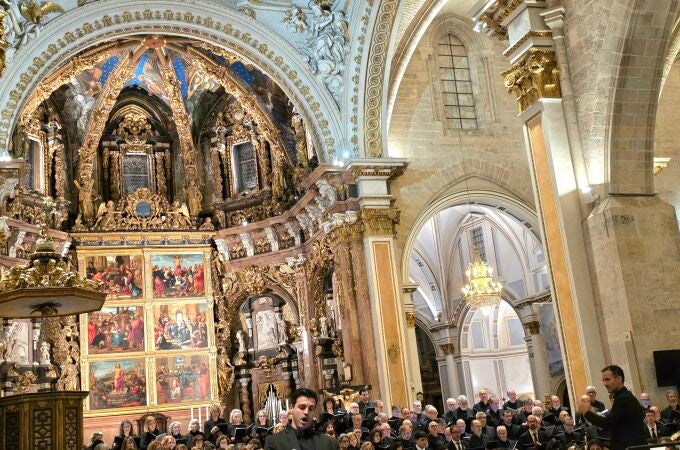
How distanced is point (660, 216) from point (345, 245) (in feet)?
31.5

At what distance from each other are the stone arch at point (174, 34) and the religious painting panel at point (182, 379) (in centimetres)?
652

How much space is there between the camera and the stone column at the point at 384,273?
18.0m

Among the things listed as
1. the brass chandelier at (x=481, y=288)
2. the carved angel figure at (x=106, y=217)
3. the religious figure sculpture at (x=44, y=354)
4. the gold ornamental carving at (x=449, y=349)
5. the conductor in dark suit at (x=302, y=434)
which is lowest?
the conductor in dark suit at (x=302, y=434)

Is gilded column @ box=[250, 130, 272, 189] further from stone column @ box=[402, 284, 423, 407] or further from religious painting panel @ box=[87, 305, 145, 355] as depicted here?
stone column @ box=[402, 284, 423, 407]

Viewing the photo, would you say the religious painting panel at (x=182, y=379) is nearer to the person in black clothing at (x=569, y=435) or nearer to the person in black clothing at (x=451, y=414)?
the person in black clothing at (x=451, y=414)

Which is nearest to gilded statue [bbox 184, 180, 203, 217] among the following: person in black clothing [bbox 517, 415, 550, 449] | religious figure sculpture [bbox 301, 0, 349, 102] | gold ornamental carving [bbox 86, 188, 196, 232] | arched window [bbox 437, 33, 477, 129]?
gold ornamental carving [bbox 86, 188, 196, 232]

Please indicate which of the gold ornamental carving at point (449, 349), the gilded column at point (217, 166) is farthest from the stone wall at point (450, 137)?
the gold ornamental carving at point (449, 349)

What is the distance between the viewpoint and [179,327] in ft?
71.8

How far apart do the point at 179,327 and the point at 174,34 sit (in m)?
7.53

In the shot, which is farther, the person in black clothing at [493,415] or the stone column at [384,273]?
the stone column at [384,273]

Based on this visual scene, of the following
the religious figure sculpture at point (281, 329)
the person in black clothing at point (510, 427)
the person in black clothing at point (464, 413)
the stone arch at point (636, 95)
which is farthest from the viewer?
the religious figure sculpture at point (281, 329)

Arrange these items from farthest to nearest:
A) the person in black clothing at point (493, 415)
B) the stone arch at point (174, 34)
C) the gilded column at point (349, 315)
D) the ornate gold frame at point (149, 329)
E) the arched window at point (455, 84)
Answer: the arched window at point (455, 84), the ornate gold frame at point (149, 329), the gilded column at point (349, 315), the stone arch at point (174, 34), the person in black clothing at point (493, 415)

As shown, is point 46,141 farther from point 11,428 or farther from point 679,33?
point 679,33

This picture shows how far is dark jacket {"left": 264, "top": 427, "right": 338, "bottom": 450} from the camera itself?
5.01m
